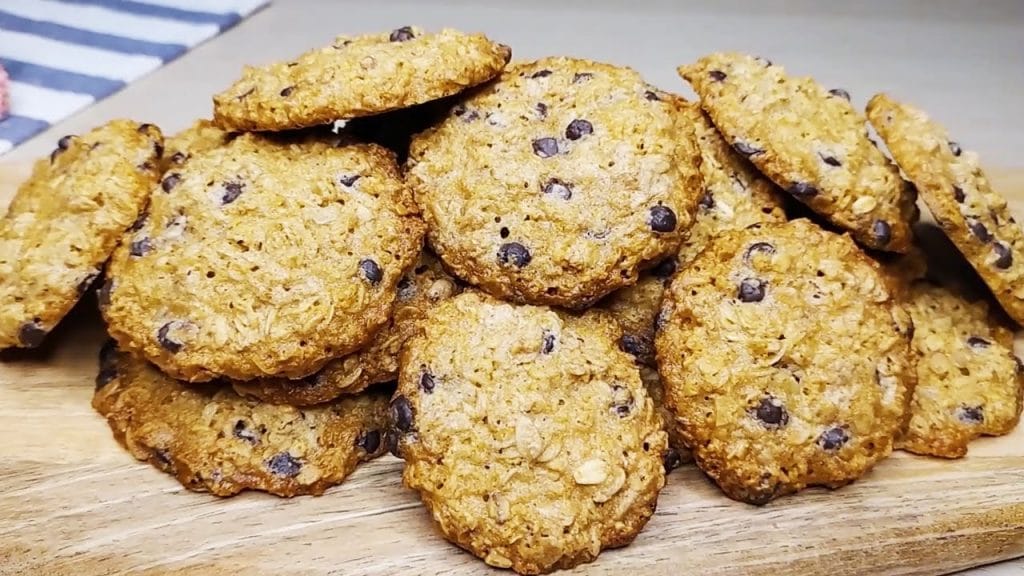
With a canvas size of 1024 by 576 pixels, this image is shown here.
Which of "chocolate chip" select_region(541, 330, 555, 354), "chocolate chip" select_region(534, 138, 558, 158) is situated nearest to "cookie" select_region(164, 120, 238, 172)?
"chocolate chip" select_region(534, 138, 558, 158)

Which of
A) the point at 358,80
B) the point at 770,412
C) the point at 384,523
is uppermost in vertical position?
the point at 358,80

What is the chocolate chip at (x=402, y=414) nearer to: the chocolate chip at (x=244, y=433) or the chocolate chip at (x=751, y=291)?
the chocolate chip at (x=244, y=433)

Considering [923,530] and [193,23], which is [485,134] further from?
[193,23]

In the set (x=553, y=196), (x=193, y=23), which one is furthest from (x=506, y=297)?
(x=193, y=23)

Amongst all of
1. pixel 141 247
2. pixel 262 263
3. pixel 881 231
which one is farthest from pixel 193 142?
pixel 881 231

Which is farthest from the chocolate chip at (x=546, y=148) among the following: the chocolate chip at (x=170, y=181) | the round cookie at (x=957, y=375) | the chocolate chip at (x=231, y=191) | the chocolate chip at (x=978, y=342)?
the chocolate chip at (x=978, y=342)

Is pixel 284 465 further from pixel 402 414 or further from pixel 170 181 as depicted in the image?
pixel 170 181
